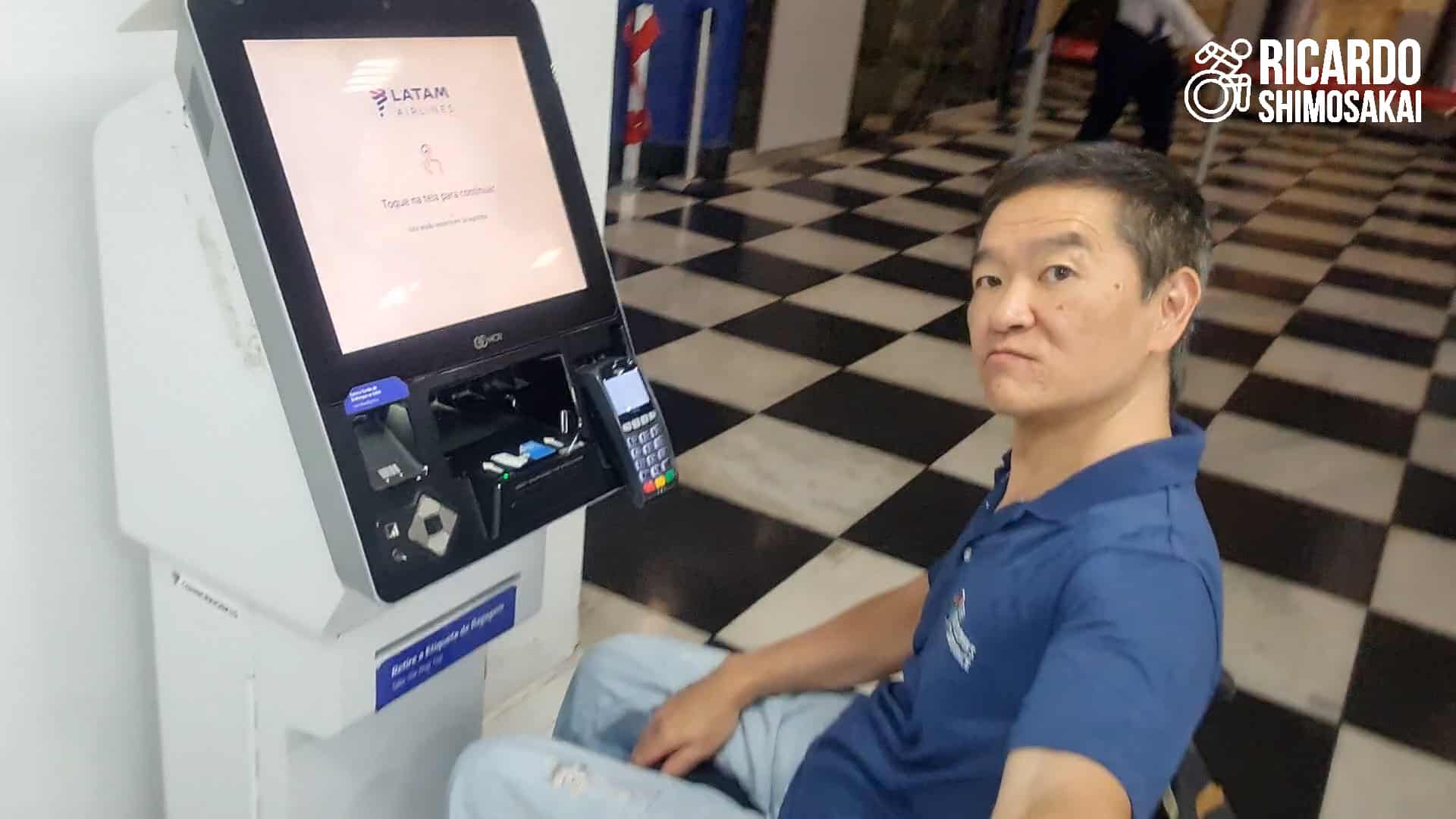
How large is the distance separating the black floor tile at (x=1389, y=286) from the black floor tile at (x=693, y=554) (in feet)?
8.99

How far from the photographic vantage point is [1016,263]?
2.42ft

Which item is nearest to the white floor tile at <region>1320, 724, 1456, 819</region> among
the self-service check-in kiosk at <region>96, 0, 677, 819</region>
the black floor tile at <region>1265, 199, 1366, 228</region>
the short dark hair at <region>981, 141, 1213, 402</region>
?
the short dark hair at <region>981, 141, 1213, 402</region>

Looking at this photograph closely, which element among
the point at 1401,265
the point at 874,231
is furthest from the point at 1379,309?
the point at 874,231

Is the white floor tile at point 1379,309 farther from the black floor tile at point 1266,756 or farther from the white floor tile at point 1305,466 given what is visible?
the black floor tile at point 1266,756

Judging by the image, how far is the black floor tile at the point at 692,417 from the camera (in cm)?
219

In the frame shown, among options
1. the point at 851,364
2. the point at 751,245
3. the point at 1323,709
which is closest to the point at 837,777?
the point at 1323,709

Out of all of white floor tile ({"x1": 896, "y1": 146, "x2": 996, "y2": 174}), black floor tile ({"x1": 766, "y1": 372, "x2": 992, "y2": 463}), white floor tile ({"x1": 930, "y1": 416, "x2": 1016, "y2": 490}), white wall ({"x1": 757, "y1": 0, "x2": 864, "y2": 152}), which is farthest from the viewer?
white floor tile ({"x1": 896, "y1": 146, "x2": 996, "y2": 174})

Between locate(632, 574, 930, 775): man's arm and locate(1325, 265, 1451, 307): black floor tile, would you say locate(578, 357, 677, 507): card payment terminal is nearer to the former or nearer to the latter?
locate(632, 574, 930, 775): man's arm

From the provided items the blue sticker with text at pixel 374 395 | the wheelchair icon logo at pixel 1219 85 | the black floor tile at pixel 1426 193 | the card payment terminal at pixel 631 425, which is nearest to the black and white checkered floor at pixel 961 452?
the card payment terminal at pixel 631 425

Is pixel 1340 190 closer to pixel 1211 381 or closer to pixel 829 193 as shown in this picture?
pixel 829 193

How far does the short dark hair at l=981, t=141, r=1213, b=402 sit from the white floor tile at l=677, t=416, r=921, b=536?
1193mm

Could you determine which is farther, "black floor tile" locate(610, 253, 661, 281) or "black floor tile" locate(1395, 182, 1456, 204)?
"black floor tile" locate(1395, 182, 1456, 204)

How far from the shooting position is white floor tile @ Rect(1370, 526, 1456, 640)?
1.88 meters

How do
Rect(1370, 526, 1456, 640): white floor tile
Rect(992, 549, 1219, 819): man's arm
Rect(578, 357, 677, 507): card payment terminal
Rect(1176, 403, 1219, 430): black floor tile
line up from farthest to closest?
Rect(1176, 403, 1219, 430): black floor tile
Rect(1370, 526, 1456, 640): white floor tile
Rect(578, 357, 677, 507): card payment terminal
Rect(992, 549, 1219, 819): man's arm
